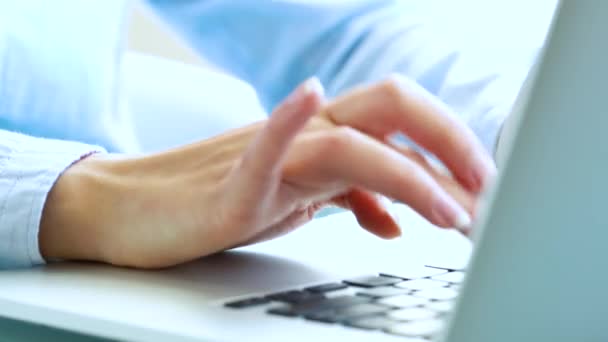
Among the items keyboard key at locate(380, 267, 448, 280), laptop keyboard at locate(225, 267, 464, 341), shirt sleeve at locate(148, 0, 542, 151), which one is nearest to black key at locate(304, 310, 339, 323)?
laptop keyboard at locate(225, 267, 464, 341)

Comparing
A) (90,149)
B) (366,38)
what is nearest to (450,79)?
(366,38)

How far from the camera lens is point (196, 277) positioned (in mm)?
409

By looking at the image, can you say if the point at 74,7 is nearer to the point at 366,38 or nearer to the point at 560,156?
the point at 366,38

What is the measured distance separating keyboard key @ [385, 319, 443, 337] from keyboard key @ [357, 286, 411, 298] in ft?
0.15

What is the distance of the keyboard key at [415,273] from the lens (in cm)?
42

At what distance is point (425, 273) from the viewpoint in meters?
0.43

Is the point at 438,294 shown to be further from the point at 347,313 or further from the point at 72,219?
the point at 72,219

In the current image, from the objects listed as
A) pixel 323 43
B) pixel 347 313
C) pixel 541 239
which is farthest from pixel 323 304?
pixel 323 43

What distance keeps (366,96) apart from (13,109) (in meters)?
0.49

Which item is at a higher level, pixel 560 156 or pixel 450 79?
pixel 450 79

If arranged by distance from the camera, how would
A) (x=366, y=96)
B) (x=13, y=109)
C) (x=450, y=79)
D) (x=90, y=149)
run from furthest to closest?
(x=450, y=79) < (x=13, y=109) < (x=90, y=149) < (x=366, y=96)

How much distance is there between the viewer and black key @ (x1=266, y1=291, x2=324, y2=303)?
1.14ft

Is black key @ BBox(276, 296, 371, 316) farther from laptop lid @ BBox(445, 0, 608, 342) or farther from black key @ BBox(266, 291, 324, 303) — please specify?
laptop lid @ BBox(445, 0, 608, 342)

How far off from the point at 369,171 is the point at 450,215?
4 cm
